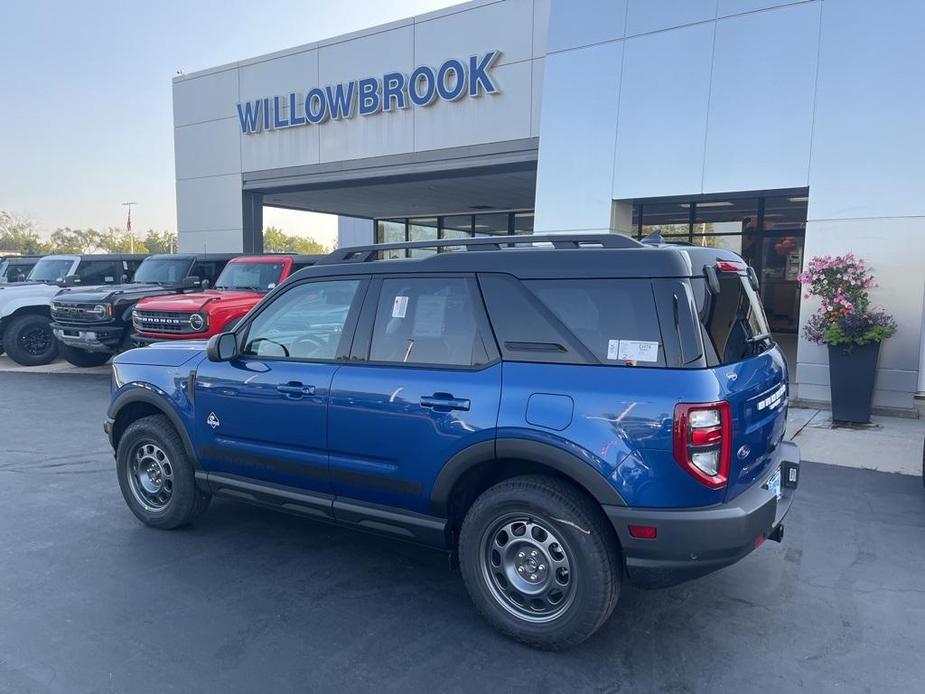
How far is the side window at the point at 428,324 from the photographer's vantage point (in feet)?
11.9

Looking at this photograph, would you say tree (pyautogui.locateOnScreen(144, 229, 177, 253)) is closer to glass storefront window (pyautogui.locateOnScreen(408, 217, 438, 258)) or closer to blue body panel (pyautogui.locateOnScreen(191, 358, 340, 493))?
glass storefront window (pyautogui.locateOnScreen(408, 217, 438, 258))

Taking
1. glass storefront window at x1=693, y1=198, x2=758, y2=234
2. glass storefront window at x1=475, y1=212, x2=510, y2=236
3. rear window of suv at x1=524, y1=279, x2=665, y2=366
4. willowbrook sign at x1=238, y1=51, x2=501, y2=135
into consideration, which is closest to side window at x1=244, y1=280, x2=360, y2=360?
rear window of suv at x1=524, y1=279, x2=665, y2=366

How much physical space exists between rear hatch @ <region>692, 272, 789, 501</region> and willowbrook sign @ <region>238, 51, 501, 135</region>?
10.8 m

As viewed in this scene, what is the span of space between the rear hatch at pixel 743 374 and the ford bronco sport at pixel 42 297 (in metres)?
11.8

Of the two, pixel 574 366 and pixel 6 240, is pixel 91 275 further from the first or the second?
pixel 6 240

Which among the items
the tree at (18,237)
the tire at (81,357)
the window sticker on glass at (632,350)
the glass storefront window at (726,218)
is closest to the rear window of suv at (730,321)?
the window sticker on glass at (632,350)

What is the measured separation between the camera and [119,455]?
16.3 ft

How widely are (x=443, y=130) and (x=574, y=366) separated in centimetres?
1194

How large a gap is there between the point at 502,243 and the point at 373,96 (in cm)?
1252

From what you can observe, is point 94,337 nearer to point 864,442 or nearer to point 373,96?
point 373,96

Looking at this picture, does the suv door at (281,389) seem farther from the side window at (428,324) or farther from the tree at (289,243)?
the tree at (289,243)

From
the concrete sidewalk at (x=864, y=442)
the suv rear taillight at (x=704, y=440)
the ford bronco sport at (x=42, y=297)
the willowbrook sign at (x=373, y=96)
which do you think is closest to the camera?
the suv rear taillight at (x=704, y=440)

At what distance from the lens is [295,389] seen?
161 inches

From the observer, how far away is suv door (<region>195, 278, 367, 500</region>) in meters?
4.04
